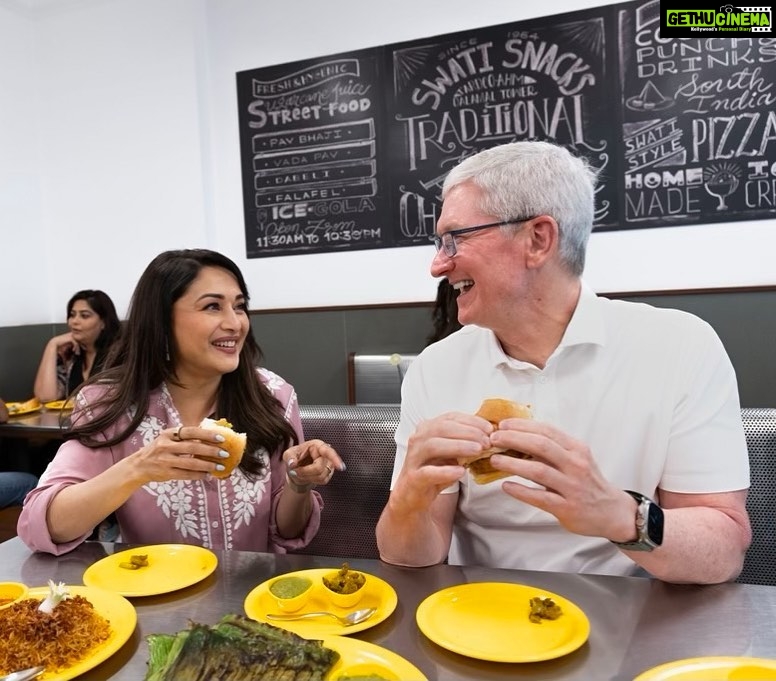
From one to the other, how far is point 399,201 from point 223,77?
1765 mm

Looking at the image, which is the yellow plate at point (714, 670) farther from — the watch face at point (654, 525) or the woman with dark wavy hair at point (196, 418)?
the woman with dark wavy hair at point (196, 418)

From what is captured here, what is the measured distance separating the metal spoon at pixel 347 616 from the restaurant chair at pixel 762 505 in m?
1.14

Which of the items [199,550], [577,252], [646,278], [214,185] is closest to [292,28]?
[214,185]

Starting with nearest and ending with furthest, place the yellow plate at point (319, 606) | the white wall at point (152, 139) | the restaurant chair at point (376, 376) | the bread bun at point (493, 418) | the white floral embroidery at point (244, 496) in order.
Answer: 1. the yellow plate at point (319, 606)
2. the bread bun at point (493, 418)
3. the white floral embroidery at point (244, 496)
4. the restaurant chair at point (376, 376)
5. the white wall at point (152, 139)

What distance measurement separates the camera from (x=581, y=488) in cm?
106

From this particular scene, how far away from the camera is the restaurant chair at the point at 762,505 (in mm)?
1677

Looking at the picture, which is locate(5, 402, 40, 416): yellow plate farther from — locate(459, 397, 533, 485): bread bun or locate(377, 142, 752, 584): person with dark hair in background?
locate(459, 397, 533, 485): bread bun

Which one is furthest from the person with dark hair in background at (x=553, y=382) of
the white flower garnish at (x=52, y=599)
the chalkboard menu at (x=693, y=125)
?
the chalkboard menu at (x=693, y=125)

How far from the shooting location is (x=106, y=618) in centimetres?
111

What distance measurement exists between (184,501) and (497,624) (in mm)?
1008

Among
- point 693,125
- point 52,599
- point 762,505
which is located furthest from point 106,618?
point 693,125

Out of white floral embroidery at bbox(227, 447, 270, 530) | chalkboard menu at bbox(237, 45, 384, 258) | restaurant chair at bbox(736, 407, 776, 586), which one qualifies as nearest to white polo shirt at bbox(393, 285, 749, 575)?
restaurant chair at bbox(736, 407, 776, 586)

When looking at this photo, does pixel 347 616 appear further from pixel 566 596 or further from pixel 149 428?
pixel 149 428

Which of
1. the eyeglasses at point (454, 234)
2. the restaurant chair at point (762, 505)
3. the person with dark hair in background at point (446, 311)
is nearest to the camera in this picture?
the eyeglasses at point (454, 234)
